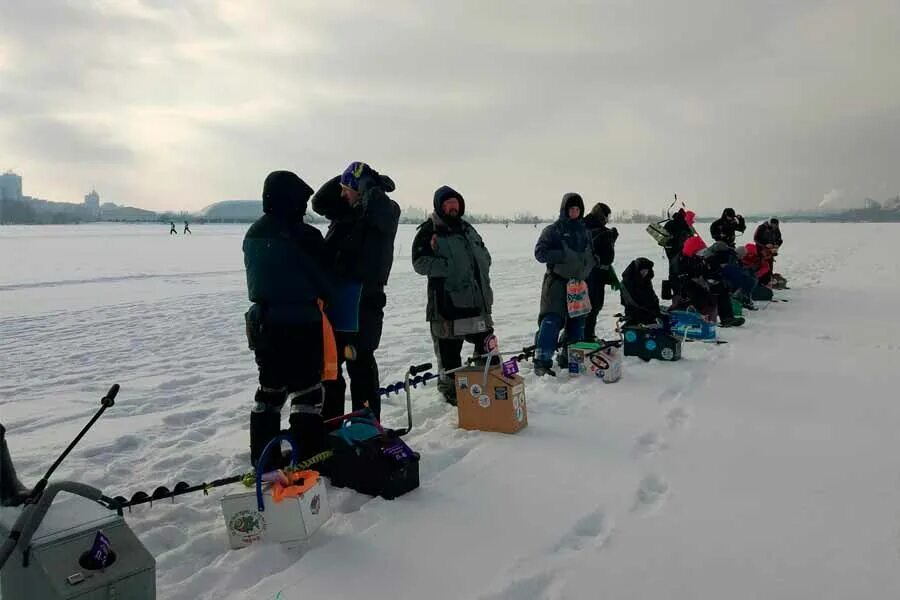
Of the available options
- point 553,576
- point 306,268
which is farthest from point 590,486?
point 306,268

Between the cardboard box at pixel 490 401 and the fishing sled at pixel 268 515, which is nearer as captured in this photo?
the fishing sled at pixel 268 515

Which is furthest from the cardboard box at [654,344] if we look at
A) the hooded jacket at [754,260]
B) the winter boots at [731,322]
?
the hooded jacket at [754,260]

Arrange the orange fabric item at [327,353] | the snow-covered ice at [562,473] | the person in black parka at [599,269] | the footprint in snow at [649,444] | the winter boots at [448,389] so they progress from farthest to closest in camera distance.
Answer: the person in black parka at [599,269]
the winter boots at [448,389]
the footprint in snow at [649,444]
the orange fabric item at [327,353]
the snow-covered ice at [562,473]

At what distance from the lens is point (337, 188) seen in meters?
4.03

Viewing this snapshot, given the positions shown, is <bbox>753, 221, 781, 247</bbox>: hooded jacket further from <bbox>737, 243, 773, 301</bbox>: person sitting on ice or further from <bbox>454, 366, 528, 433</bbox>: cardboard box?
<bbox>454, 366, 528, 433</bbox>: cardboard box

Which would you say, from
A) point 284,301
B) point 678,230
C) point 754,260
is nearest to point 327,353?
point 284,301

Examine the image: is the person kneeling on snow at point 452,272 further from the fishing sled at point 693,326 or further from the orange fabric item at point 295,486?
the fishing sled at point 693,326

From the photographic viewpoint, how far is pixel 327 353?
350cm

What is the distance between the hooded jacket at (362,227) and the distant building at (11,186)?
21554cm

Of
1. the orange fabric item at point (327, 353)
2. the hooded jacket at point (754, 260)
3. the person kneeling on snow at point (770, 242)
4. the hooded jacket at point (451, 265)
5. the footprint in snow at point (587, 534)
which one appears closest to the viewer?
the footprint in snow at point (587, 534)

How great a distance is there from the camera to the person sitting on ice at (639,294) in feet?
23.0

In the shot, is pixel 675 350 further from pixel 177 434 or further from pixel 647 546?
pixel 177 434

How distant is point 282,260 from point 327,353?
0.59m

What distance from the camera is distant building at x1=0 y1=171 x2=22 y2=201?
17950cm
